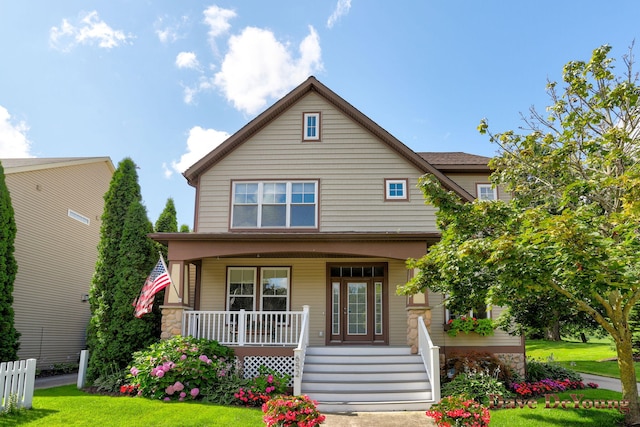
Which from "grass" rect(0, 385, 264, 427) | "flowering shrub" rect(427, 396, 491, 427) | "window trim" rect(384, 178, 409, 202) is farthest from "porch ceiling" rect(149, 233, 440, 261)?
"flowering shrub" rect(427, 396, 491, 427)

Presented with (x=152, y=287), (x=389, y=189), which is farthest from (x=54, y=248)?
(x=389, y=189)

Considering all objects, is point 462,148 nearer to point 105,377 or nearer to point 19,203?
point 105,377

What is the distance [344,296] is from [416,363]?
3.05 m

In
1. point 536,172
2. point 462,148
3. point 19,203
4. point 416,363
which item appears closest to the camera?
point 536,172

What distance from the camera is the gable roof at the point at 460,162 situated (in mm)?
14242

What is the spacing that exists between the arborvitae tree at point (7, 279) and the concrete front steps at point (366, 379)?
24.9 feet

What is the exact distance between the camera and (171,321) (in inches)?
446

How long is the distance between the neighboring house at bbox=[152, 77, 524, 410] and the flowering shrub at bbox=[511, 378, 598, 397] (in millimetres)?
1101

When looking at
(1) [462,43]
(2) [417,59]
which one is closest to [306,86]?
(2) [417,59]

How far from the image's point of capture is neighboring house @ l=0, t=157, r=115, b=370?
1471cm

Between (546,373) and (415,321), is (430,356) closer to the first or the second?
(415,321)

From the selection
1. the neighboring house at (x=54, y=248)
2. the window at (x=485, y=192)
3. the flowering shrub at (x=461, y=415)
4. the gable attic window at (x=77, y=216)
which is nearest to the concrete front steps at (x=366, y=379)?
the flowering shrub at (x=461, y=415)

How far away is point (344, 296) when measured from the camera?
13.1 meters

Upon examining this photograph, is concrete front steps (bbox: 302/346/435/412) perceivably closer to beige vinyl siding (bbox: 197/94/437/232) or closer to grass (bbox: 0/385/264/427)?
grass (bbox: 0/385/264/427)
